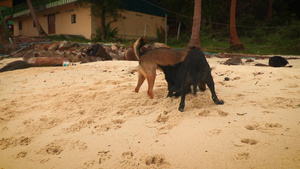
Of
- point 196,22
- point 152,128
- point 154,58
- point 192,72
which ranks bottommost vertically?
point 152,128

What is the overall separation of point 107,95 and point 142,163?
2001 millimetres

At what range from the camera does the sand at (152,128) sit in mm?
1812

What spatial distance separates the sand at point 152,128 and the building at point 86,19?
591 inches

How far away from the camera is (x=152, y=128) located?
7.86 feet

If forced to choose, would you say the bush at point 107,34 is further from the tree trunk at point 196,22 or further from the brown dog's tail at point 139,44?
the brown dog's tail at point 139,44

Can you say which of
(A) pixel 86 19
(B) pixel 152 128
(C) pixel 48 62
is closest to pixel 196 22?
(C) pixel 48 62

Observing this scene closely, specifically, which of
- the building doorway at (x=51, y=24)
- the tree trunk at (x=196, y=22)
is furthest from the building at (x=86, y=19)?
the tree trunk at (x=196, y=22)

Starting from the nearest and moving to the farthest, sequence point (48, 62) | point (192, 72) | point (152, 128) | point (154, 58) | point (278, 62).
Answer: point (152, 128)
point (192, 72)
point (154, 58)
point (278, 62)
point (48, 62)

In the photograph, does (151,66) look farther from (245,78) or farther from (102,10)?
(102,10)

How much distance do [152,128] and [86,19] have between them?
17490 mm

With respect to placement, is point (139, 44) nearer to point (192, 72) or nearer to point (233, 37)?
point (192, 72)

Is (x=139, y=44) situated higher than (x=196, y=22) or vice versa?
→ (x=196, y=22)

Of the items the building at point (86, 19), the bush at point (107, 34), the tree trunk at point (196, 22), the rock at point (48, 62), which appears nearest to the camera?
the rock at point (48, 62)

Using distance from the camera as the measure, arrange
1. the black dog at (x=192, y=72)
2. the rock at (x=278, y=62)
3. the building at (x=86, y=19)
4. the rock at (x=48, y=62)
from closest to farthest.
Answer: the black dog at (x=192, y=72) → the rock at (x=278, y=62) → the rock at (x=48, y=62) → the building at (x=86, y=19)
